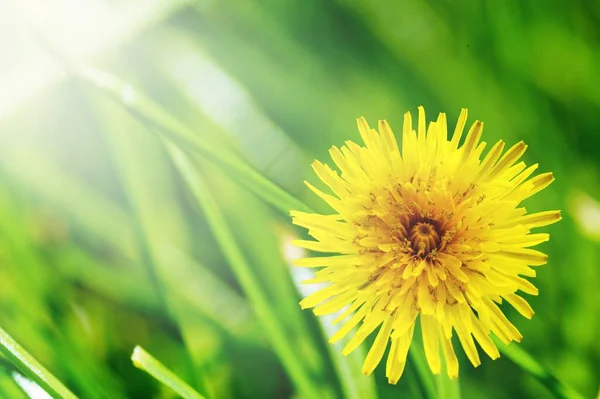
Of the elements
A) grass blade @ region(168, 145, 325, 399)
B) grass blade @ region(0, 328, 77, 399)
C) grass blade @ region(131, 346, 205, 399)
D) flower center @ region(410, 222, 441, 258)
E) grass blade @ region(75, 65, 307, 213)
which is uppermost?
flower center @ region(410, 222, 441, 258)

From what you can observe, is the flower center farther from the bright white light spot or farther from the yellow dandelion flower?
the bright white light spot

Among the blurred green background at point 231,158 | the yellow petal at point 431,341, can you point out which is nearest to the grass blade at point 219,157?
the blurred green background at point 231,158

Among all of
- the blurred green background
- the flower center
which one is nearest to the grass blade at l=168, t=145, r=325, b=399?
the blurred green background

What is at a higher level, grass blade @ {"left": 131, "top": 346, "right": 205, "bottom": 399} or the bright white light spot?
grass blade @ {"left": 131, "top": 346, "right": 205, "bottom": 399}

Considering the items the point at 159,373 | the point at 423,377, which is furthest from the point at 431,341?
the point at 159,373

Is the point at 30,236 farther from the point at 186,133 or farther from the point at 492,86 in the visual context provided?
the point at 492,86

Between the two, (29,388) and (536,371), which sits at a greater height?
(536,371)

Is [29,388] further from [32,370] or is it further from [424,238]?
[424,238]
